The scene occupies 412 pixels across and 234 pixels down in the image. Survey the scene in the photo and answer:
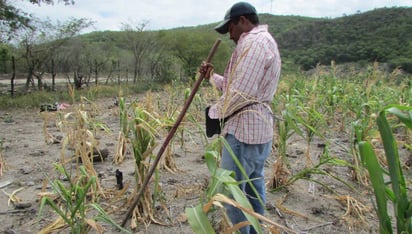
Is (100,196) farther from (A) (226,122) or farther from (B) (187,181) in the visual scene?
(A) (226,122)

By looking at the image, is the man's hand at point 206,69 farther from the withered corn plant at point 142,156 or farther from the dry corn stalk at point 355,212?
the dry corn stalk at point 355,212

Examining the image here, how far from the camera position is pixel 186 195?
257cm

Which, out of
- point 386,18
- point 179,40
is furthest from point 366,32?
point 179,40

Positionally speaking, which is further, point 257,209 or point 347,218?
point 347,218

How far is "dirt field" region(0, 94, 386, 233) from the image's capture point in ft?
7.10

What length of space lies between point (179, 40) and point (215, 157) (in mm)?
25365

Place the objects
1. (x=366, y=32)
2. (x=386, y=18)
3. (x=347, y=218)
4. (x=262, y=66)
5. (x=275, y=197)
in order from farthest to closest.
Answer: (x=386, y=18), (x=366, y=32), (x=275, y=197), (x=347, y=218), (x=262, y=66)

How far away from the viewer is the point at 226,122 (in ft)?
5.27

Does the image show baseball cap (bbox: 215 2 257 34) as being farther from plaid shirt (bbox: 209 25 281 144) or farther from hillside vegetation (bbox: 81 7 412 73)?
hillside vegetation (bbox: 81 7 412 73)

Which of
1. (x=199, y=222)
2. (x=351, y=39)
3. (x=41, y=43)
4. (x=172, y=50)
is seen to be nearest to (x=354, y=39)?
(x=351, y=39)

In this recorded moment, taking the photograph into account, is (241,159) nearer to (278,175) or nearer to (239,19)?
(239,19)

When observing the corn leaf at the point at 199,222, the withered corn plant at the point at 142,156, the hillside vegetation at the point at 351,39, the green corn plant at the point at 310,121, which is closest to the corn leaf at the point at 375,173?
the corn leaf at the point at 199,222

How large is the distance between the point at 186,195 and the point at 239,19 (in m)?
1.52

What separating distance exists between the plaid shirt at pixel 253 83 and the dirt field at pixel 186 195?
0.49 m
